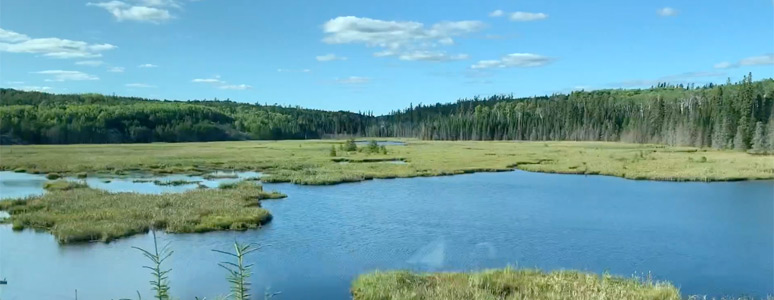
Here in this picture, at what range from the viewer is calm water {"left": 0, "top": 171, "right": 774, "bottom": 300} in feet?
68.0

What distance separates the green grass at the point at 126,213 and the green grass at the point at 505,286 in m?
12.8

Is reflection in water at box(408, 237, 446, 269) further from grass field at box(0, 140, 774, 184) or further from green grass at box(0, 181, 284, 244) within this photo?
grass field at box(0, 140, 774, 184)

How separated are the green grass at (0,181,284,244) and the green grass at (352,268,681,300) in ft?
41.9

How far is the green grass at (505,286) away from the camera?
55.4ft

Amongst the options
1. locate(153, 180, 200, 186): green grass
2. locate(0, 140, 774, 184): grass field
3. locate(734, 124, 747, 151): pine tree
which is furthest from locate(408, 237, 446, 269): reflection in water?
locate(734, 124, 747, 151): pine tree

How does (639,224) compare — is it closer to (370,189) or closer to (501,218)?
(501,218)

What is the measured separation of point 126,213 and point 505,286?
69.8 ft

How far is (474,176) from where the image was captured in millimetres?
61406

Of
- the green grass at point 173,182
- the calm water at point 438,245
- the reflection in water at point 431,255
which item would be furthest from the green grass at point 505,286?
the green grass at point 173,182

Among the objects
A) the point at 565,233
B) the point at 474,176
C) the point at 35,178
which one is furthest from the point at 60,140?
the point at 565,233

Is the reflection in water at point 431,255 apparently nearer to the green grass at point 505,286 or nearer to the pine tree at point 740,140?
the green grass at point 505,286

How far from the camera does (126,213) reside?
31391 mm

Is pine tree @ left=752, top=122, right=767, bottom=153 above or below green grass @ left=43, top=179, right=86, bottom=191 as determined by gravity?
above

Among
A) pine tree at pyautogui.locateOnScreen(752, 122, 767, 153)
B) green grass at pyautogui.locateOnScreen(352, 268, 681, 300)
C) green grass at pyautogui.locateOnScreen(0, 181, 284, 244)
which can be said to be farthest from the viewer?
pine tree at pyautogui.locateOnScreen(752, 122, 767, 153)
